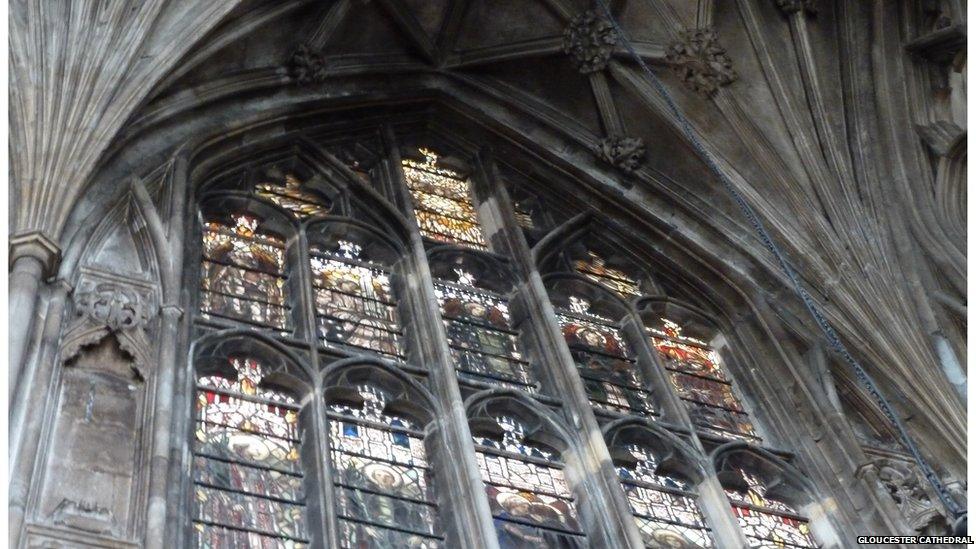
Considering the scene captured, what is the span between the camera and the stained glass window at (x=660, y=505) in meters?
12.2

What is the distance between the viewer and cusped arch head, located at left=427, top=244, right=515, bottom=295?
48.6ft

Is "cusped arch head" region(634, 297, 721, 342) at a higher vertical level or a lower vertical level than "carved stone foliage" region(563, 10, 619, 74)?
lower

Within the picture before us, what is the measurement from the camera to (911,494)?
12719mm

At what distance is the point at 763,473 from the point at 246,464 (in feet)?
12.5

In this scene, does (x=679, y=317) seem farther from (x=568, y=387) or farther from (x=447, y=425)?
(x=447, y=425)

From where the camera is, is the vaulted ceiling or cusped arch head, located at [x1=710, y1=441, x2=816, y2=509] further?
the vaulted ceiling

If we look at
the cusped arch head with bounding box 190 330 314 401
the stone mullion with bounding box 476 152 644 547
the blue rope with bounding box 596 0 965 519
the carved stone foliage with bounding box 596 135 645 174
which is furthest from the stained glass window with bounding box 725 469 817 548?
the carved stone foliage with bounding box 596 135 645 174

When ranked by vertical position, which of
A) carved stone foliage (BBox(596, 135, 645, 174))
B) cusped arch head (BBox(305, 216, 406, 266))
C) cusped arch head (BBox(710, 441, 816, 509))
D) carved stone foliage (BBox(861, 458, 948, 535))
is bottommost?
carved stone foliage (BBox(861, 458, 948, 535))

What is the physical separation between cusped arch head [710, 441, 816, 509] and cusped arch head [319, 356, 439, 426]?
2.04 m

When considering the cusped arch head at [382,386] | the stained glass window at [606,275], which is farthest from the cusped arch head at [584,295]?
the cusped arch head at [382,386]

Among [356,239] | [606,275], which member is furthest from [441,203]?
[606,275]

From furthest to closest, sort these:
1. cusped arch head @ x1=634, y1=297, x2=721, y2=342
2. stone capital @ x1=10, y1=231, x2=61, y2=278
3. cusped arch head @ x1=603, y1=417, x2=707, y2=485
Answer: cusped arch head @ x1=634, y1=297, x2=721, y2=342, cusped arch head @ x1=603, y1=417, x2=707, y2=485, stone capital @ x1=10, y1=231, x2=61, y2=278

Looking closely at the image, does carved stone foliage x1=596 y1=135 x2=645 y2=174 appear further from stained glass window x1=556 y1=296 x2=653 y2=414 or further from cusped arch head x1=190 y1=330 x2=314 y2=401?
cusped arch head x1=190 y1=330 x2=314 y2=401

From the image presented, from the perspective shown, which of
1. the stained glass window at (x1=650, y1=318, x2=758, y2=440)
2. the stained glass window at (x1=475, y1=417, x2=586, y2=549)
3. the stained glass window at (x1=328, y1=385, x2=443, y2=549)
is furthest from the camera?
the stained glass window at (x1=650, y1=318, x2=758, y2=440)
